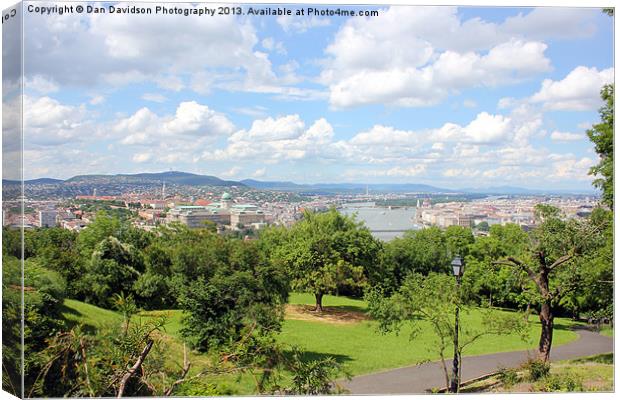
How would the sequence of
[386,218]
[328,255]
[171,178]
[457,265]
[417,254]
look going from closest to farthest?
[457,265]
[171,178]
[386,218]
[417,254]
[328,255]

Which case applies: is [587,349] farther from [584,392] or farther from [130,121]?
[130,121]

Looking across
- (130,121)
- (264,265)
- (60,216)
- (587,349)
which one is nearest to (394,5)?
(130,121)

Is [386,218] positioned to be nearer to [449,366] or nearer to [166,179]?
[449,366]

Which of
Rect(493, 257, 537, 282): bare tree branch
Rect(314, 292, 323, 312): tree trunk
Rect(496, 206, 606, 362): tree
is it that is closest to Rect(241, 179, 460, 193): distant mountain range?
Rect(493, 257, 537, 282): bare tree branch

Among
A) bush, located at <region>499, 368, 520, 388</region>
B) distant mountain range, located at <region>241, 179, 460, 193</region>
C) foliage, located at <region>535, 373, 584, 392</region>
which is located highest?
distant mountain range, located at <region>241, 179, 460, 193</region>

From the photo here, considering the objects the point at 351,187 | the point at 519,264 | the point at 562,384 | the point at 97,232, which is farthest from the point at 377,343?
the point at 97,232

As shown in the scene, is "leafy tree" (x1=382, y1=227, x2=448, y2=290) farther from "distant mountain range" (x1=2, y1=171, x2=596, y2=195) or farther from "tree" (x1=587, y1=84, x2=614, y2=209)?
"tree" (x1=587, y1=84, x2=614, y2=209)

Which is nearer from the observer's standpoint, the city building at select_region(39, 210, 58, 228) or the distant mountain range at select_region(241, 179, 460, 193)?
the city building at select_region(39, 210, 58, 228)
